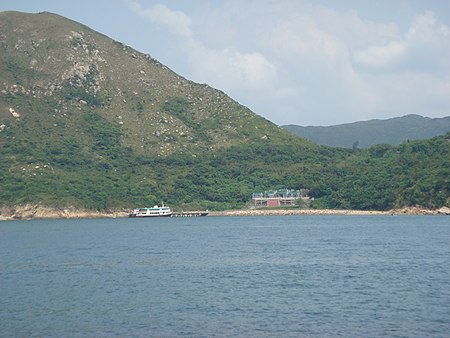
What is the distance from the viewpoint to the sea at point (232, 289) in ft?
115

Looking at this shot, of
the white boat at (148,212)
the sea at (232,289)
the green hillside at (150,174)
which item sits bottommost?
the sea at (232,289)

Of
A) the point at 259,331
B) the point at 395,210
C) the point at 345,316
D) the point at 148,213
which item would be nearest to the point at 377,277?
the point at 345,316

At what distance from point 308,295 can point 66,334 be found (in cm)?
1599

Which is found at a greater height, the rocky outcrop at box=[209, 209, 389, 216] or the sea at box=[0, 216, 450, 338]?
the rocky outcrop at box=[209, 209, 389, 216]

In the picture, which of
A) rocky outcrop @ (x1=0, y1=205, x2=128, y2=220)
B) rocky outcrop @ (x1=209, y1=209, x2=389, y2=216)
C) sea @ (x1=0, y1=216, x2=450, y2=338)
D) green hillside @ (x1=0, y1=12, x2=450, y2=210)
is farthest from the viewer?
rocky outcrop @ (x1=209, y1=209, x2=389, y2=216)

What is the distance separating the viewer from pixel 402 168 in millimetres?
170875

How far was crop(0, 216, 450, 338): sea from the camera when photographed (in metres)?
35.0

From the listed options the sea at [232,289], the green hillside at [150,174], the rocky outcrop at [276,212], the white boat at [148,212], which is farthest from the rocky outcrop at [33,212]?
the sea at [232,289]

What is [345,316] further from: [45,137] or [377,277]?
[45,137]

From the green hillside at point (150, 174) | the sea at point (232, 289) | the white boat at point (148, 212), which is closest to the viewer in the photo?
the sea at point (232, 289)

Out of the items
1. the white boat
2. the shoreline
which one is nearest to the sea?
the shoreline

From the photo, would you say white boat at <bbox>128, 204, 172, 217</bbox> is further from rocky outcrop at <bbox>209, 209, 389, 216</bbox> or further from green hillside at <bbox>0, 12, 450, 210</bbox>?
rocky outcrop at <bbox>209, 209, 389, 216</bbox>

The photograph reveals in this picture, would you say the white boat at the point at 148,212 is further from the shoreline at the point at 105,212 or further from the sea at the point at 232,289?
the sea at the point at 232,289

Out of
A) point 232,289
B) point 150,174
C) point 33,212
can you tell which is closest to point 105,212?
point 33,212
